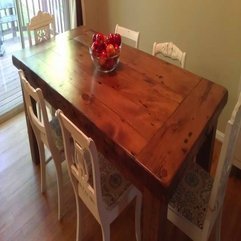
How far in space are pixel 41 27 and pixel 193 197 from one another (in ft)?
5.73

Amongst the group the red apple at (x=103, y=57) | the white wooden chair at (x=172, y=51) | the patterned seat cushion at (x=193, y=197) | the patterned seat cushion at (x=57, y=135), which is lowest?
the patterned seat cushion at (x=57, y=135)

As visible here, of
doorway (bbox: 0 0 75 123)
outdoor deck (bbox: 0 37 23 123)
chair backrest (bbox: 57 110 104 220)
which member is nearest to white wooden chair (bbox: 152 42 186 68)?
chair backrest (bbox: 57 110 104 220)

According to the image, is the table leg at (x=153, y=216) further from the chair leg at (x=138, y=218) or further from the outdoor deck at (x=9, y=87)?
the outdoor deck at (x=9, y=87)

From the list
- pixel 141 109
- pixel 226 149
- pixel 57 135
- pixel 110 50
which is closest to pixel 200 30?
pixel 110 50

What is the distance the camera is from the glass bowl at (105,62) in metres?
1.83

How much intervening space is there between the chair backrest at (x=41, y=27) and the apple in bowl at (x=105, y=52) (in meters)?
0.73

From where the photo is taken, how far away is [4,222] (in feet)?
6.52

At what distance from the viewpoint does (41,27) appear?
7.86ft

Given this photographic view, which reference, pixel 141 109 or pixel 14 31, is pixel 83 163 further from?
pixel 14 31

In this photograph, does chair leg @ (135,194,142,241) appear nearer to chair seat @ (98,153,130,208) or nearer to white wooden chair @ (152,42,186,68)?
A: chair seat @ (98,153,130,208)

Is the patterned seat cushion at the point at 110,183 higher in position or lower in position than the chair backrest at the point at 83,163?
lower

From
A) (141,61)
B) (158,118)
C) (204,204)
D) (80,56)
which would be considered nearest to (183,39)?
(141,61)

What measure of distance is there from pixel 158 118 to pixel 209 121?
0.82 ft

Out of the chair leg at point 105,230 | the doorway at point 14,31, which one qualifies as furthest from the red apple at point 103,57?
the doorway at point 14,31
